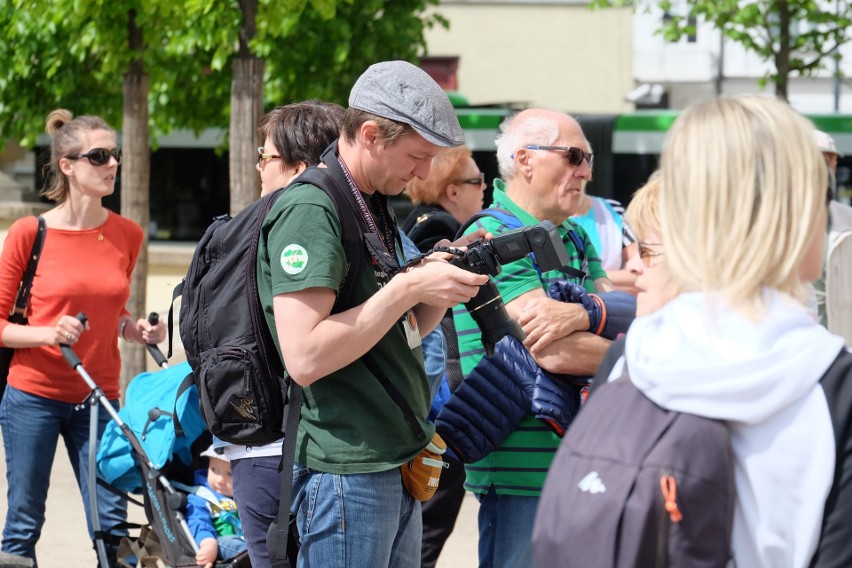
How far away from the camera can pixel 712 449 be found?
1.70 m

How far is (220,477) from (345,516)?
2092 mm

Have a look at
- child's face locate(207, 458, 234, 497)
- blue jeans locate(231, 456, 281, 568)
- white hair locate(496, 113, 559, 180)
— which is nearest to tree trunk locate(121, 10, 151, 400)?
child's face locate(207, 458, 234, 497)

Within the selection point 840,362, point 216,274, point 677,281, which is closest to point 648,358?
point 677,281

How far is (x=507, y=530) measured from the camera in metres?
3.46

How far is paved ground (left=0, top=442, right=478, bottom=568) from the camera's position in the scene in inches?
240

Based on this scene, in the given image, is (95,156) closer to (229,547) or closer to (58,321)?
(58,321)

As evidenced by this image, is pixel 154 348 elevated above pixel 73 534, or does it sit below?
above

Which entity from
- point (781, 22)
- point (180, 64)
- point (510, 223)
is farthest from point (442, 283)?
point (781, 22)

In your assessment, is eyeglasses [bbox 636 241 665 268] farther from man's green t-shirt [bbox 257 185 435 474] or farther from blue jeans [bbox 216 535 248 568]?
blue jeans [bbox 216 535 248 568]

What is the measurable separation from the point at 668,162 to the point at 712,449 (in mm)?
445

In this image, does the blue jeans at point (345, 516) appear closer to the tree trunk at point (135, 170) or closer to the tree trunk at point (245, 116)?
the tree trunk at point (245, 116)

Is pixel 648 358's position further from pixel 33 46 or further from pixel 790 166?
pixel 33 46

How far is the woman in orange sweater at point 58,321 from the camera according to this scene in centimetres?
497

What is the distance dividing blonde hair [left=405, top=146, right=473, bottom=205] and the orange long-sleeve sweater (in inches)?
→ 53.6
